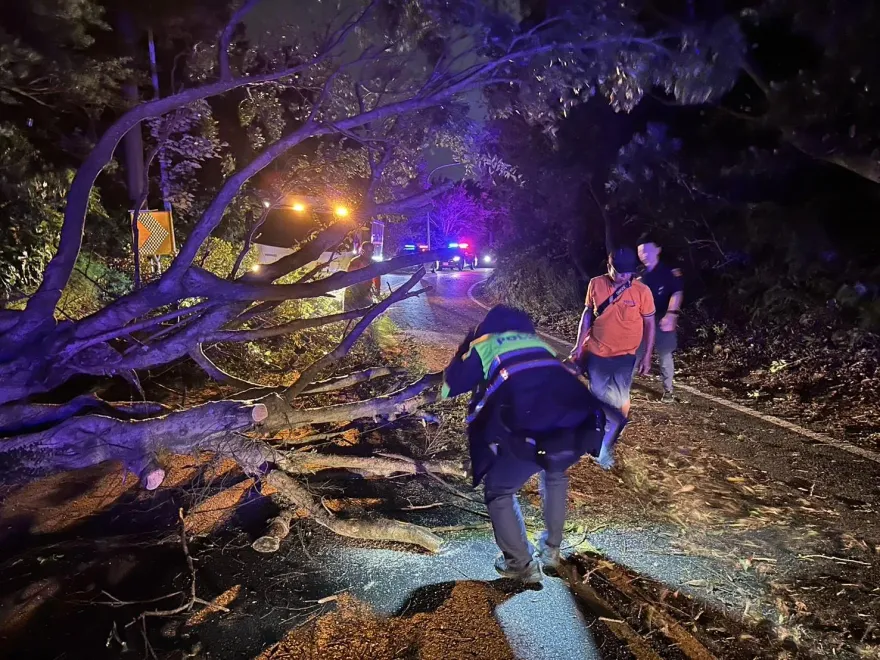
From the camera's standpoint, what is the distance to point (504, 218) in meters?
20.5

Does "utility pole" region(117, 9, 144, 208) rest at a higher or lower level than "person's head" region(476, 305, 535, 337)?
higher

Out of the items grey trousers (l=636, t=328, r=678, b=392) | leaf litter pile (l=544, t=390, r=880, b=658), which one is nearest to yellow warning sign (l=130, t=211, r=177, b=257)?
leaf litter pile (l=544, t=390, r=880, b=658)

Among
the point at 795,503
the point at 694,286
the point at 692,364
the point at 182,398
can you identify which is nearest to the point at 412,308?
the point at 694,286

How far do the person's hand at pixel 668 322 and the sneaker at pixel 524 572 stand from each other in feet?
12.4

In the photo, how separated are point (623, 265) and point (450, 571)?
2540mm

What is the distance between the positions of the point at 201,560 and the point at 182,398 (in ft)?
10.1

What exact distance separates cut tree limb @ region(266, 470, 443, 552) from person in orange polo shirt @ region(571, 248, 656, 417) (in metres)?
1.90

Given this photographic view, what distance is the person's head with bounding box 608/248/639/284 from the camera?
13.8 ft

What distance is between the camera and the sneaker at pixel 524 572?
300cm

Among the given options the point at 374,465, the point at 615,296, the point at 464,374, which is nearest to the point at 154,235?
the point at 374,465

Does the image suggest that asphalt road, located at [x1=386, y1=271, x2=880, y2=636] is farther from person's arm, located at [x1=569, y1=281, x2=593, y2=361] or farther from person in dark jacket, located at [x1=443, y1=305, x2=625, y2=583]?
person's arm, located at [x1=569, y1=281, x2=593, y2=361]

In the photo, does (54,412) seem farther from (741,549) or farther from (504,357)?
(741,549)

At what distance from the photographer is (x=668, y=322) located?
237 inches

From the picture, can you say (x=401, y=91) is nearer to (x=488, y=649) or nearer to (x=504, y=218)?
(x=488, y=649)
